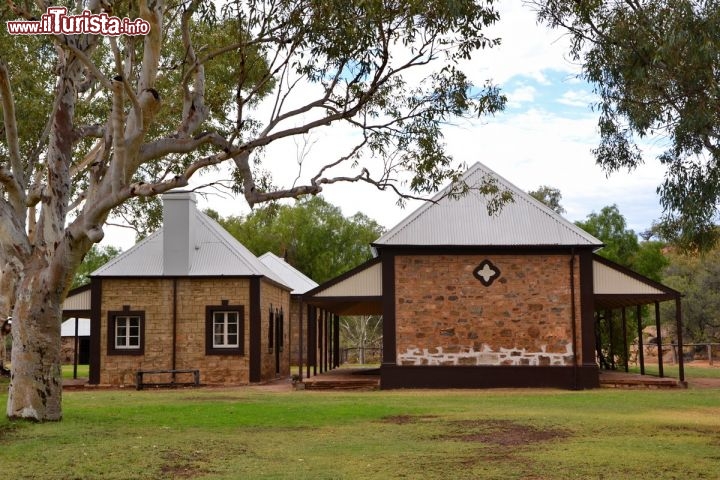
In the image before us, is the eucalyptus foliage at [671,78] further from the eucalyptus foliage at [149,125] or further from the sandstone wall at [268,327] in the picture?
the sandstone wall at [268,327]

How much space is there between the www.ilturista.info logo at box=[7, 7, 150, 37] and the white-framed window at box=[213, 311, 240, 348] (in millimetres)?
13210

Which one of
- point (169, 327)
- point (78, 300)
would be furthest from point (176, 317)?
point (78, 300)

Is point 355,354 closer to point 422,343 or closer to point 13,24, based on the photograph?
point 422,343

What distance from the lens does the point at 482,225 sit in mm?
24562

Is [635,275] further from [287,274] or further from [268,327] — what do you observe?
[287,274]

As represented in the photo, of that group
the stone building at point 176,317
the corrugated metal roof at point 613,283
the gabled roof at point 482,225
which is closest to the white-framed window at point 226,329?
the stone building at point 176,317

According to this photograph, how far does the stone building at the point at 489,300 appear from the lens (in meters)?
23.8

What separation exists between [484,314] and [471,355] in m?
1.11

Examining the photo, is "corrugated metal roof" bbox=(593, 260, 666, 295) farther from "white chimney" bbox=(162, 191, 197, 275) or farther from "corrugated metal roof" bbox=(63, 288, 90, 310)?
"corrugated metal roof" bbox=(63, 288, 90, 310)

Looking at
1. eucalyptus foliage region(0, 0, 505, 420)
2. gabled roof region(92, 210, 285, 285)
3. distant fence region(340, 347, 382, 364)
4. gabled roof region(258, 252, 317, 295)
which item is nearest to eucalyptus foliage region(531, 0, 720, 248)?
eucalyptus foliage region(0, 0, 505, 420)

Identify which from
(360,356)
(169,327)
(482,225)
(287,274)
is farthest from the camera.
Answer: (360,356)

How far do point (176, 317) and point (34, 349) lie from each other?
40.7ft

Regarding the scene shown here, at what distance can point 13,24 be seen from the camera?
53.2ft

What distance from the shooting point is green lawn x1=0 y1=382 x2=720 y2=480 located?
10000mm
